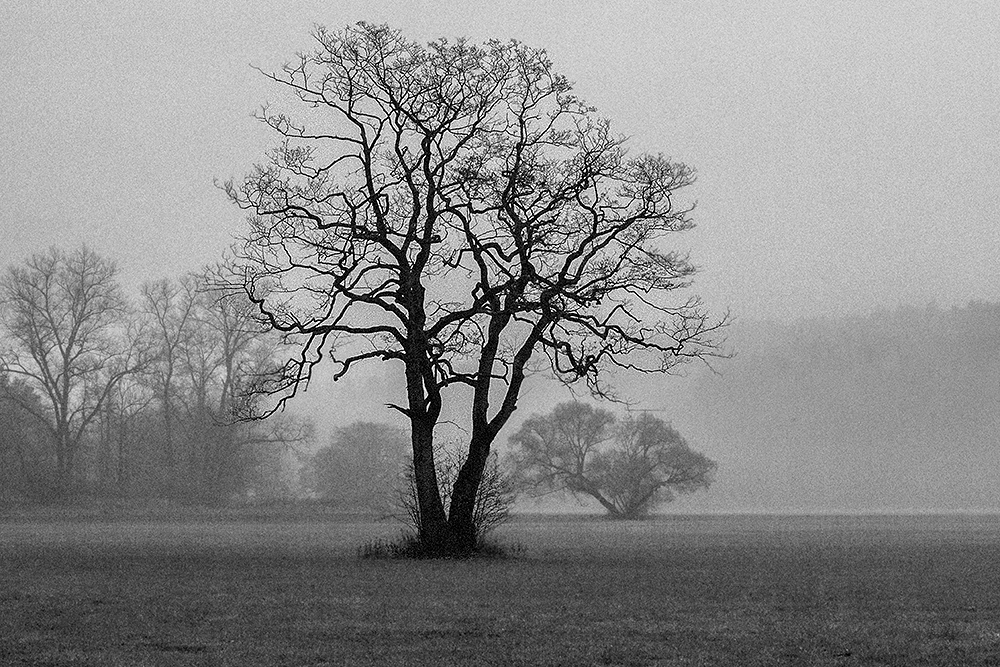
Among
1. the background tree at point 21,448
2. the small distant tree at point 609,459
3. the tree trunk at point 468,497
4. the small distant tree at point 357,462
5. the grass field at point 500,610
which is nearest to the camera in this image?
the grass field at point 500,610

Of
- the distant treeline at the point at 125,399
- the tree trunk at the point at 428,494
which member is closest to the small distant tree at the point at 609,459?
the distant treeline at the point at 125,399

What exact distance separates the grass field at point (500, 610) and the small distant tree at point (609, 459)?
48.1 m

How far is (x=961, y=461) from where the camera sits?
13900 centimetres

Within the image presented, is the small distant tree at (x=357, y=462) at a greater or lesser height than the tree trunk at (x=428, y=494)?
greater

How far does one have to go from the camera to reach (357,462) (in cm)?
9869

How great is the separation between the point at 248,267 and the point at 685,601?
52.7 ft

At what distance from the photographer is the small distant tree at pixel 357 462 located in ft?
321

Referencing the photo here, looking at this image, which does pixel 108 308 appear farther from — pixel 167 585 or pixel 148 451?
pixel 167 585

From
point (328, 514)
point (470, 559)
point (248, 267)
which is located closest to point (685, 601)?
point (470, 559)

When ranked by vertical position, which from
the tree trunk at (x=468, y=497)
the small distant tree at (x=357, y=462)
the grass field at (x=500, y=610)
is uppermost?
the small distant tree at (x=357, y=462)

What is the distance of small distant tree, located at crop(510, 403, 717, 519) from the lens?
77.1 m

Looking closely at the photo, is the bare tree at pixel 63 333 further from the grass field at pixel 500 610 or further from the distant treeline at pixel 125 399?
the grass field at pixel 500 610

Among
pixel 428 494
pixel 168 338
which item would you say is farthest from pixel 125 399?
pixel 428 494

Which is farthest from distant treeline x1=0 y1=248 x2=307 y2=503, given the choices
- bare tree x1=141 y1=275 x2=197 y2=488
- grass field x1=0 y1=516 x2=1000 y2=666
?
grass field x1=0 y1=516 x2=1000 y2=666
